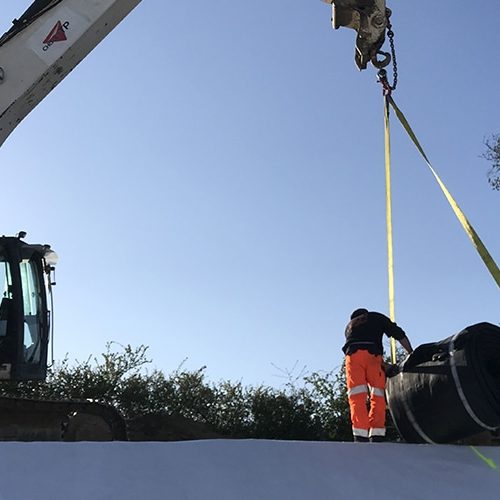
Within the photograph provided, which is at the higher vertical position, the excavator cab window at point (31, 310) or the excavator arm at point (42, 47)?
the excavator arm at point (42, 47)

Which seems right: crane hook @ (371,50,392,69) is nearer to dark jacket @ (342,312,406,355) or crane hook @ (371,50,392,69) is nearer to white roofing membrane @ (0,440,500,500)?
dark jacket @ (342,312,406,355)

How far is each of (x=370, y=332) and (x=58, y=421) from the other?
4807 mm

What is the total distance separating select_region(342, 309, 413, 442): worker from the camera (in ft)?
17.2

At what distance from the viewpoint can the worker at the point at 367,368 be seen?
524cm

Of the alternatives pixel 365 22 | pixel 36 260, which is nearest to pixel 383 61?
pixel 365 22

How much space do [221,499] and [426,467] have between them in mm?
1196

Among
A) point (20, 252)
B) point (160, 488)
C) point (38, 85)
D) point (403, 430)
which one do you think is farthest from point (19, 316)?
point (160, 488)

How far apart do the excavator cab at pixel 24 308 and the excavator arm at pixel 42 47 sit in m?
1.60

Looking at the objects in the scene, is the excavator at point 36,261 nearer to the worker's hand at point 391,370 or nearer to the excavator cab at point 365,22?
the excavator cab at point 365,22

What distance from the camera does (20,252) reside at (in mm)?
7352

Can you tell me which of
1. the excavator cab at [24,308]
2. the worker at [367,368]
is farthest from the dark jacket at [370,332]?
the excavator cab at [24,308]

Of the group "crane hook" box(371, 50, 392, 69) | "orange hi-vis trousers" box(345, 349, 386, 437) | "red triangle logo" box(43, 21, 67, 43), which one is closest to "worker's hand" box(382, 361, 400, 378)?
"orange hi-vis trousers" box(345, 349, 386, 437)

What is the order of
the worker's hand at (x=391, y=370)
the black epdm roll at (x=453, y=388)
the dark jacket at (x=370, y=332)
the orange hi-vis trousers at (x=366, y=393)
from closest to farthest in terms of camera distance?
the black epdm roll at (x=453, y=388)
the worker's hand at (x=391, y=370)
the orange hi-vis trousers at (x=366, y=393)
the dark jacket at (x=370, y=332)

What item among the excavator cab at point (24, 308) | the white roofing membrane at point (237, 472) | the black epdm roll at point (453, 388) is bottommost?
the white roofing membrane at point (237, 472)
